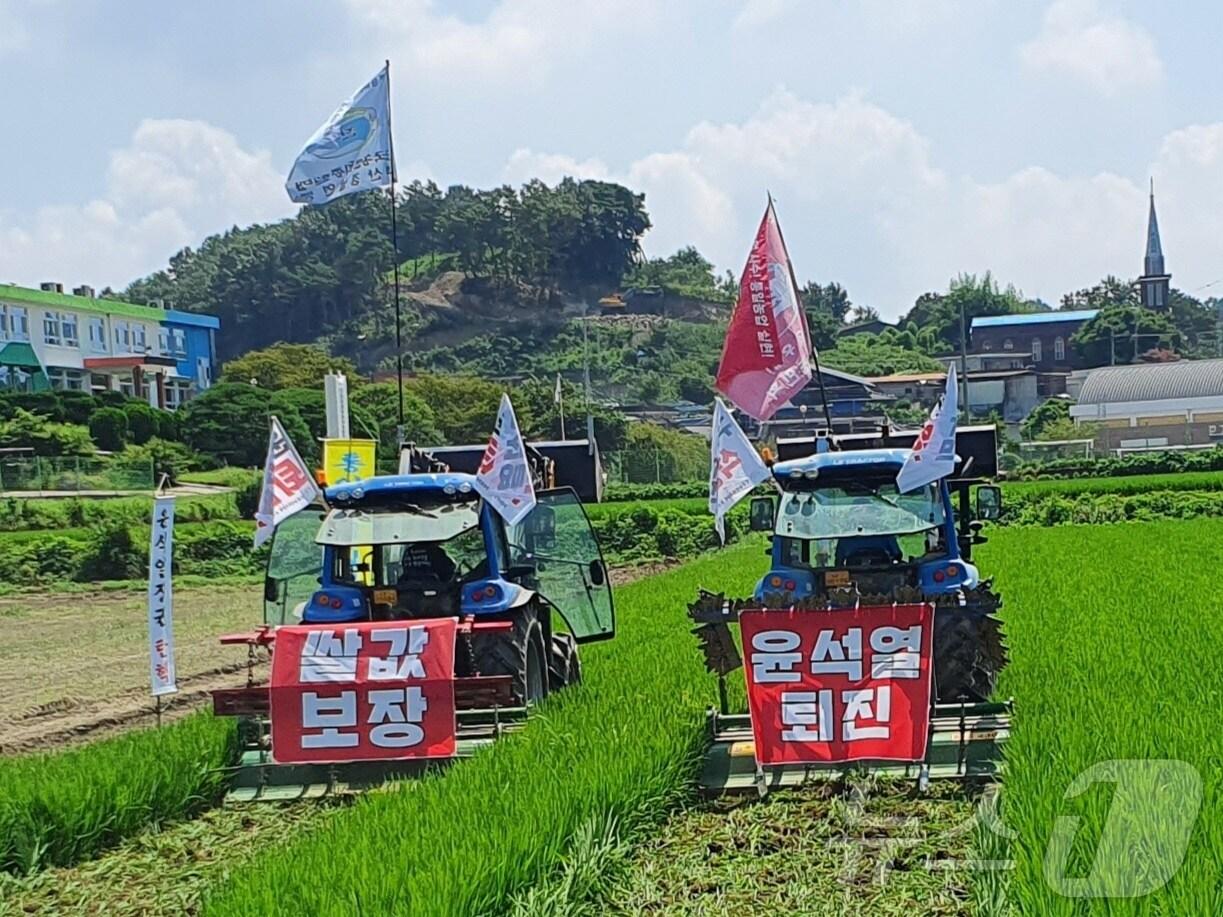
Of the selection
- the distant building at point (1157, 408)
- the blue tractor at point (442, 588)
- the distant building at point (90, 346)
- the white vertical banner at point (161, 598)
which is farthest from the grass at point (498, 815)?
the distant building at point (1157, 408)

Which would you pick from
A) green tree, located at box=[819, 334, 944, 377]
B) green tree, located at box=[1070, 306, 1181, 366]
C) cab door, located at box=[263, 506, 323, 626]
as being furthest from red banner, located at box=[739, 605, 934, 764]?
green tree, located at box=[1070, 306, 1181, 366]

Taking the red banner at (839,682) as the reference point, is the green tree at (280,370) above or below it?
above

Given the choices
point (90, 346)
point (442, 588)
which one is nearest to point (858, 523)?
point (442, 588)

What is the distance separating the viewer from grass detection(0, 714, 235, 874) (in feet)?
23.3

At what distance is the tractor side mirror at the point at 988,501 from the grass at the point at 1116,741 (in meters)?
1.11

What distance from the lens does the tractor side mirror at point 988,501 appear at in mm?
10211

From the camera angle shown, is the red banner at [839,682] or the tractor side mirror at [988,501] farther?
the tractor side mirror at [988,501]

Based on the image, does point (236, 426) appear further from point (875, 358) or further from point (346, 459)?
point (875, 358)

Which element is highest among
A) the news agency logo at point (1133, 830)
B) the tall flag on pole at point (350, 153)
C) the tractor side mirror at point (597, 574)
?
the tall flag on pole at point (350, 153)

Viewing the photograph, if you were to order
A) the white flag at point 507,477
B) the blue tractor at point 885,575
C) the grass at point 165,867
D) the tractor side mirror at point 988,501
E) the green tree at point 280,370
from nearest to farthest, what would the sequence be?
the grass at point 165,867 → the blue tractor at point 885,575 → the white flag at point 507,477 → the tractor side mirror at point 988,501 → the green tree at point 280,370

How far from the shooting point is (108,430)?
45.4m

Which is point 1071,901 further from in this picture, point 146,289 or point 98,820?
point 146,289

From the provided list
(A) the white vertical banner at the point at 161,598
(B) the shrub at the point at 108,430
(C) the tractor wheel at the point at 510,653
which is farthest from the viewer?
(B) the shrub at the point at 108,430

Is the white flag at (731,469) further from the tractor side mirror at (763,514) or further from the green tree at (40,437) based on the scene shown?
the green tree at (40,437)
